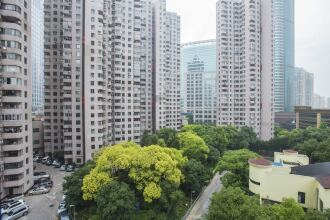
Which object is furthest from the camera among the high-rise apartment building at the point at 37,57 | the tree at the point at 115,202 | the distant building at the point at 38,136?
the high-rise apartment building at the point at 37,57

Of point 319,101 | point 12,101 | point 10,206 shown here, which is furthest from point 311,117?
point 319,101

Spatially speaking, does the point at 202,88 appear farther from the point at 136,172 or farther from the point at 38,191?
the point at 136,172

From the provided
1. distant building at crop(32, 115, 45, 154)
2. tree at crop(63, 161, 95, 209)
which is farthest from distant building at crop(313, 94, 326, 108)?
tree at crop(63, 161, 95, 209)

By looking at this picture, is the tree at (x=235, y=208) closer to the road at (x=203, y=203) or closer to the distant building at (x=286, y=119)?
the road at (x=203, y=203)

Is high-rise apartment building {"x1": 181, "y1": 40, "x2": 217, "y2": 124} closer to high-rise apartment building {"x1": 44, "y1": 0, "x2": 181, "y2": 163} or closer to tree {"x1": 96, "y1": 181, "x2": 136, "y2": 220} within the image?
high-rise apartment building {"x1": 44, "y1": 0, "x2": 181, "y2": 163}

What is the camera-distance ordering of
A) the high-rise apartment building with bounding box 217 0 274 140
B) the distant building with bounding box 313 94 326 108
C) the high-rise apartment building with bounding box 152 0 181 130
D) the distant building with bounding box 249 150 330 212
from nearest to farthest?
the distant building with bounding box 249 150 330 212 < the high-rise apartment building with bounding box 217 0 274 140 < the high-rise apartment building with bounding box 152 0 181 130 < the distant building with bounding box 313 94 326 108

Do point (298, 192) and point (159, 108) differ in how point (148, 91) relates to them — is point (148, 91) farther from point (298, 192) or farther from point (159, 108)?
point (298, 192)

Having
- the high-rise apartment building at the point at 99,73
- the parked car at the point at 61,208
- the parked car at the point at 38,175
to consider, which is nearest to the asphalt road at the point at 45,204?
the parked car at the point at 61,208
